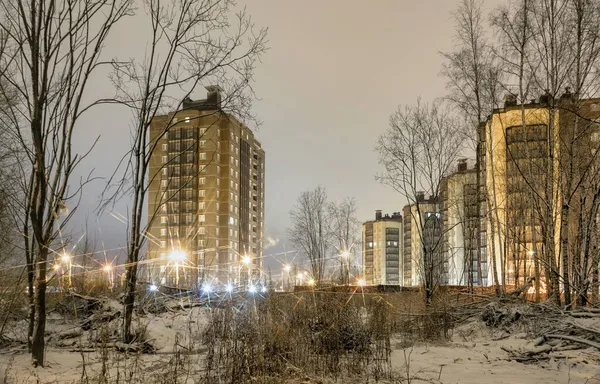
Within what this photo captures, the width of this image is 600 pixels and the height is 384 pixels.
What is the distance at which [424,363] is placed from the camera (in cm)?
778

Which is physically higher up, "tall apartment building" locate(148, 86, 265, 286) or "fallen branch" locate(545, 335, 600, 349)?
"tall apartment building" locate(148, 86, 265, 286)

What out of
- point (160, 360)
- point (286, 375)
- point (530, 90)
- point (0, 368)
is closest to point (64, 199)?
point (0, 368)

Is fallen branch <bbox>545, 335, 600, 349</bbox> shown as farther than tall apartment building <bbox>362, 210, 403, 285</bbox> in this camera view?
No

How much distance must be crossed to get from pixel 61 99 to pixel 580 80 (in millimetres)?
11925

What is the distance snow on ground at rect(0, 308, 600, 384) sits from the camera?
6312 millimetres

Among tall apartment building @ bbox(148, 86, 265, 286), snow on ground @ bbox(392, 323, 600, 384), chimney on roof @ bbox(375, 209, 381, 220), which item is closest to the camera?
snow on ground @ bbox(392, 323, 600, 384)

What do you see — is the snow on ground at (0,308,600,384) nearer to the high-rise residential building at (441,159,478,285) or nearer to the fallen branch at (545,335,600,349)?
the fallen branch at (545,335,600,349)

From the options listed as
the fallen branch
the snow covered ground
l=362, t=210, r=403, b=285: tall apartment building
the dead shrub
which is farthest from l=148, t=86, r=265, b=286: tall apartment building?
l=362, t=210, r=403, b=285: tall apartment building

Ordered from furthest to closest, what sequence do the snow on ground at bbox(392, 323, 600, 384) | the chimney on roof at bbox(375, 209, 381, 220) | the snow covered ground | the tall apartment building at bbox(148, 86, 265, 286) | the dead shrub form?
the chimney on roof at bbox(375, 209, 381, 220) → the tall apartment building at bbox(148, 86, 265, 286) → the snow on ground at bbox(392, 323, 600, 384) → the dead shrub → the snow covered ground

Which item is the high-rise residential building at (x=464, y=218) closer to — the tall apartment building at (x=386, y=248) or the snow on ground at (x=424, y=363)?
the snow on ground at (x=424, y=363)

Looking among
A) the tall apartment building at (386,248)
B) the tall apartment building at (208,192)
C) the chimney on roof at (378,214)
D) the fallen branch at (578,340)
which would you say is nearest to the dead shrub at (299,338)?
the fallen branch at (578,340)

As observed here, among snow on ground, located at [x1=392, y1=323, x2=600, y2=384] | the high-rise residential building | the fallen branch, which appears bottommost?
snow on ground, located at [x1=392, y1=323, x2=600, y2=384]

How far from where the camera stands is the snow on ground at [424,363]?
631cm

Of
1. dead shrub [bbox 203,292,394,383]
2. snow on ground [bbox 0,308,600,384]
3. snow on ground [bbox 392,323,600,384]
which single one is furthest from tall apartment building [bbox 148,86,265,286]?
dead shrub [bbox 203,292,394,383]
